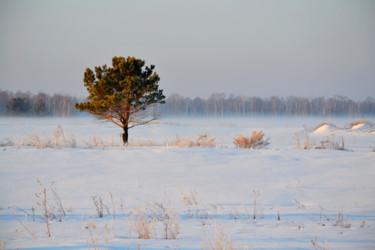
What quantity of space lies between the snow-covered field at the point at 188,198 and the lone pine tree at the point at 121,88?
4140mm

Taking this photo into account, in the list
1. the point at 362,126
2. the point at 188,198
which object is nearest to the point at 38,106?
the point at 362,126

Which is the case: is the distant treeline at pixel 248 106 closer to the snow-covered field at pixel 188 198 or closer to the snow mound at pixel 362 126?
the snow mound at pixel 362 126

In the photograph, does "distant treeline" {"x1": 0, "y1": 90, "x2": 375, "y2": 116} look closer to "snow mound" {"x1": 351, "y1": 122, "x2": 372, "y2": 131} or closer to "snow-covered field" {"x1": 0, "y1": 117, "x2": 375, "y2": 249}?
"snow mound" {"x1": 351, "y1": 122, "x2": 372, "y2": 131}

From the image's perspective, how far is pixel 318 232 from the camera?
402cm

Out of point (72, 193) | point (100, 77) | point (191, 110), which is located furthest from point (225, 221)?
point (191, 110)

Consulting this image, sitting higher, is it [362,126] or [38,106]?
[38,106]

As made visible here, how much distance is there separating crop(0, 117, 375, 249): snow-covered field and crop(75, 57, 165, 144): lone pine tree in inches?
163

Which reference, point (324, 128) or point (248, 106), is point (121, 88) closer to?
point (324, 128)

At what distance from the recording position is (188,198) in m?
5.79

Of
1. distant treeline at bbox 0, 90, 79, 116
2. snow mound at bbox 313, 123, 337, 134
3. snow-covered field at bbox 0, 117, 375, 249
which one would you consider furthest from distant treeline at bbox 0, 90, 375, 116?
snow-covered field at bbox 0, 117, 375, 249

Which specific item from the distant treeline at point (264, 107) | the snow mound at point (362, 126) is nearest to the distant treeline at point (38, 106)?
the distant treeline at point (264, 107)

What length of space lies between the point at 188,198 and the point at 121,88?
37.8 ft

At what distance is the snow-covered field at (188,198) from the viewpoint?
3.78 m

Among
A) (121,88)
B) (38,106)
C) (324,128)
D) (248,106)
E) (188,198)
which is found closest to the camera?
(188,198)
